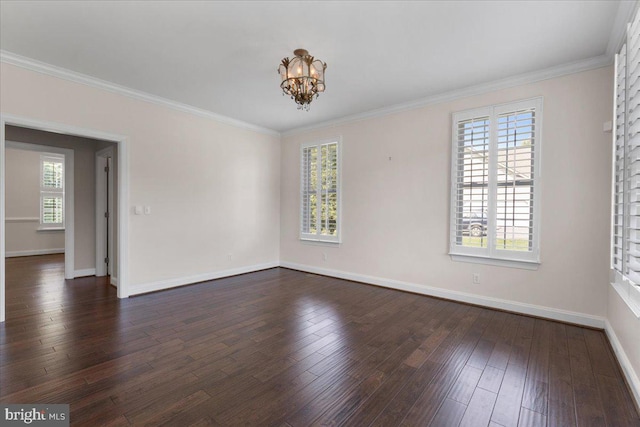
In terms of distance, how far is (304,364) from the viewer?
2.40 m

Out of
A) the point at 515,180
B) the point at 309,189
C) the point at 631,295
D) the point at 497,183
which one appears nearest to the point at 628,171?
→ the point at 631,295

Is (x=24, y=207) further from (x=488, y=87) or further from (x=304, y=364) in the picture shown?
(x=488, y=87)

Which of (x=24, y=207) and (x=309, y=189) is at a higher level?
(x=309, y=189)

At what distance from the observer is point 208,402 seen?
1.93m

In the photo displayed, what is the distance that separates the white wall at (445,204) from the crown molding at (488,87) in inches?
2.7

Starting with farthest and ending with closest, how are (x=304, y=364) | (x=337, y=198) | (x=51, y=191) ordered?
(x=51, y=191) < (x=337, y=198) < (x=304, y=364)

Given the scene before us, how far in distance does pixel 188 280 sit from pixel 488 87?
5.16 metres

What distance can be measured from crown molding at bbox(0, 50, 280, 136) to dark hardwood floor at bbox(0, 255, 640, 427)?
2.78 m

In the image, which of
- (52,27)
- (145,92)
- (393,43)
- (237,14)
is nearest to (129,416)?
(237,14)

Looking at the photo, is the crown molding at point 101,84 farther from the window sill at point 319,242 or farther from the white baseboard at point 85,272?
the white baseboard at point 85,272

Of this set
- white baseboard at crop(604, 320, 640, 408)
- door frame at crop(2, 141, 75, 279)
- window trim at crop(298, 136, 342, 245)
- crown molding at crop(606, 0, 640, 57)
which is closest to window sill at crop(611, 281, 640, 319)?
white baseboard at crop(604, 320, 640, 408)

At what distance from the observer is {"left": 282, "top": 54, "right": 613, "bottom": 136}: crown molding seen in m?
3.17

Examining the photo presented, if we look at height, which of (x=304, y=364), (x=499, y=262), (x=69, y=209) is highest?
(x=69, y=209)

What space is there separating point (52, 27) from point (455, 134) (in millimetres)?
4515
